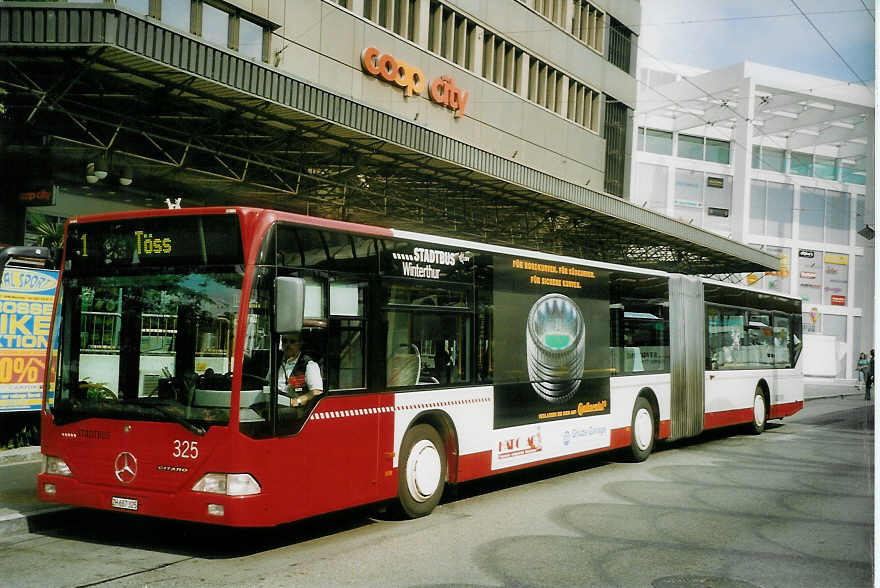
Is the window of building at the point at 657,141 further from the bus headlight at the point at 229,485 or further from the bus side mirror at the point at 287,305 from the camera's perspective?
the bus headlight at the point at 229,485

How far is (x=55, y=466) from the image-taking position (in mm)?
7750

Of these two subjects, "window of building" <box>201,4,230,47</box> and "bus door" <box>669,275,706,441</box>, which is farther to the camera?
"window of building" <box>201,4,230,47</box>

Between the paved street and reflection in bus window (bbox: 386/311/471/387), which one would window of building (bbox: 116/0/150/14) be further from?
the paved street

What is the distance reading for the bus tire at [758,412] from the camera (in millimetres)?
18698

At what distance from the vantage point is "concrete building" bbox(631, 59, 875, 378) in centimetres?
4375

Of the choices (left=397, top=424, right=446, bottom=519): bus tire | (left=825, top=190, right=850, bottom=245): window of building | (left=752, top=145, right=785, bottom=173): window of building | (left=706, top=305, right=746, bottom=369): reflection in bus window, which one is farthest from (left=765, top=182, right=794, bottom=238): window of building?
(left=397, top=424, right=446, bottom=519): bus tire

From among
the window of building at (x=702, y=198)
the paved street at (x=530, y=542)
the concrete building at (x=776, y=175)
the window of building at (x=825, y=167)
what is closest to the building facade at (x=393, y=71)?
the paved street at (x=530, y=542)

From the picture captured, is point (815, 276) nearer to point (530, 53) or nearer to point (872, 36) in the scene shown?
point (530, 53)

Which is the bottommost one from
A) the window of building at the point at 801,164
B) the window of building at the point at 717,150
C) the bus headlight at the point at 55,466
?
the bus headlight at the point at 55,466

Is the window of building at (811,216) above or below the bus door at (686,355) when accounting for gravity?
above

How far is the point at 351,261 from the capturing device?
829 centimetres

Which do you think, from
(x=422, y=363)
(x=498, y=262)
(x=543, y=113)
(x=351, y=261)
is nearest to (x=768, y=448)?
(x=498, y=262)

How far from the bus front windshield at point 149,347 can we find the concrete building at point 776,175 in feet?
125

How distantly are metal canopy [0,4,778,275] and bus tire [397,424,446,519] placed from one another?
5.89m
